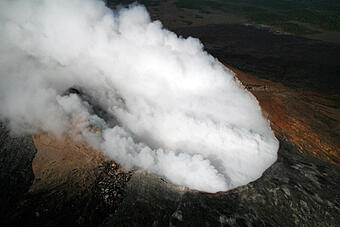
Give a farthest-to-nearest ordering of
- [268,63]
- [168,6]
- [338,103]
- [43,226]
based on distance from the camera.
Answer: [168,6], [268,63], [338,103], [43,226]

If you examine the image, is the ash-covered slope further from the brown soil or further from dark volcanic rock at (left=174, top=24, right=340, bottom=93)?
dark volcanic rock at (left=174, top=24, right=340, bottom=93)

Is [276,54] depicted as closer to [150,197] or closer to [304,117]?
[304,117]

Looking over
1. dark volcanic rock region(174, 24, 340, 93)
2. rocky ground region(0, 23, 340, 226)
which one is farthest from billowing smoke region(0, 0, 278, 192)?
dark volcanic rock region(174, 24, 340, 93)

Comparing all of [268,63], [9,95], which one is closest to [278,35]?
[268,63]

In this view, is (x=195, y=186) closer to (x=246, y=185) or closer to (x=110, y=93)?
(x=246, y=185)

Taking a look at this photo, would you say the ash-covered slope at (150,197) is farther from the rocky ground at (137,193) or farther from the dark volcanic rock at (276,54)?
the dark volcanic rock at (276,54)

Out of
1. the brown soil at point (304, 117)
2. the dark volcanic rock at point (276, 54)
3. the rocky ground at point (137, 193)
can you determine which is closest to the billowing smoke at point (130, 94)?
the rocky ground at point (137, 193)
